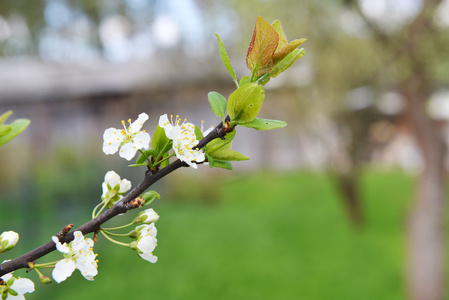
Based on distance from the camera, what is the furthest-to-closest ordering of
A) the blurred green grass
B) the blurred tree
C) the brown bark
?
the blurred green grass, the brown bark, the blurred tree

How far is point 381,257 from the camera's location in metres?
5.47

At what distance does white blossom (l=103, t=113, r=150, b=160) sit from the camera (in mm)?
502

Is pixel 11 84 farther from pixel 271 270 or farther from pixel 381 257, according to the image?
pixel 381 257

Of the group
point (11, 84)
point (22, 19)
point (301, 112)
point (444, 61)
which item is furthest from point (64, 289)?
point (22, 19)

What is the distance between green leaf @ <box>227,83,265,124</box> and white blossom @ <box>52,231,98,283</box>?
211mm

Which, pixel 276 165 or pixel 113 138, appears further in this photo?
pixel 276 165

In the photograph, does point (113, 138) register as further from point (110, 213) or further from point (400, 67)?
point (400, 67)

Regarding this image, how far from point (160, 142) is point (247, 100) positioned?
0.41ft

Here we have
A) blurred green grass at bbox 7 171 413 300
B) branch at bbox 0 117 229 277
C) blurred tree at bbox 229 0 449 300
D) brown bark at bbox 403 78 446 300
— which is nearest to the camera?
branch at bbox 0 117 229 277

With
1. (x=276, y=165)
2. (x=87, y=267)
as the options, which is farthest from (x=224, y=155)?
(x=276, y=165)

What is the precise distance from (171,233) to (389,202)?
4.02 metres

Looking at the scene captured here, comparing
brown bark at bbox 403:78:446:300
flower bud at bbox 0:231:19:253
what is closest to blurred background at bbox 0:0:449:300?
brown bark at bbox 403:78:446:300

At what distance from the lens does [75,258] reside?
0.48 metres

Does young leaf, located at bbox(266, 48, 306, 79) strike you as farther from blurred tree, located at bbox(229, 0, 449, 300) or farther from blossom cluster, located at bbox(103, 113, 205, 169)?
blurred tree, located at bbox(229, 0, 449, 300)
